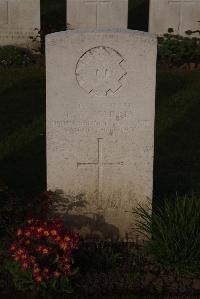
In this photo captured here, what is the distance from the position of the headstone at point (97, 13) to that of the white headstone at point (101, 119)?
→ 7.38 meters

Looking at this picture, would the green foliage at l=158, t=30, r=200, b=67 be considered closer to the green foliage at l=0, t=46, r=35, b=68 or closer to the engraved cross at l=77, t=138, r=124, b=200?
the green foliage at l=0, t=46, r=35, b=68

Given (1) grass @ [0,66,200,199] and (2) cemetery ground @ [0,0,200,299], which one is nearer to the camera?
(2) cemetery ground @ [0,0,200,299]

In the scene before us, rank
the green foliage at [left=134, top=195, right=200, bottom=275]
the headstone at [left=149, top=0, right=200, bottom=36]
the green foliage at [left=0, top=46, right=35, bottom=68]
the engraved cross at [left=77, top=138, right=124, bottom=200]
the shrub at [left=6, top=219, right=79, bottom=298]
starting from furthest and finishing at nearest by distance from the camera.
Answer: the headstone at [left=149, top=0, right=200, bottom=36] < the green foliage at [left=0, top=46, right=35, bottom=68] < the engraved cross at [left=77, top=138, right=124, bottom=200] < the green foliage at [left=134, top=195, right=200, bottom=275] < the shrub at [left=6, top=219, right=79, bottom=298]

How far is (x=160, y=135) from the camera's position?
30.6ft

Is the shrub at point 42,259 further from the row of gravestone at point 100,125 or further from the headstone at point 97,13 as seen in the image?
the headstone at point 97,13

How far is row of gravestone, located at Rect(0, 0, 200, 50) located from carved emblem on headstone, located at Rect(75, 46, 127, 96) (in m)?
7.46

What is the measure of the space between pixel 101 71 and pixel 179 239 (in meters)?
1.53

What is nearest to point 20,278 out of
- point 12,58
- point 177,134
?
point 177,134

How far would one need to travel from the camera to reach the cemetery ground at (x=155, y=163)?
5621 mm

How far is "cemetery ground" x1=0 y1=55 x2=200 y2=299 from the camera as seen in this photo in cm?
562

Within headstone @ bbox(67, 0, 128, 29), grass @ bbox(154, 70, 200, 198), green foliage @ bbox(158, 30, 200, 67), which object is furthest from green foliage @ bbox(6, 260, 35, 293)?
headstone @ bbox(67, 0, 128, 29)

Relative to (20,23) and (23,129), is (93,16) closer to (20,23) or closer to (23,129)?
(20,23)

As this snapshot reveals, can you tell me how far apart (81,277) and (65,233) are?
1.32ft

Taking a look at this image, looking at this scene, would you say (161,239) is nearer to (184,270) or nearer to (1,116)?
(184,270)
